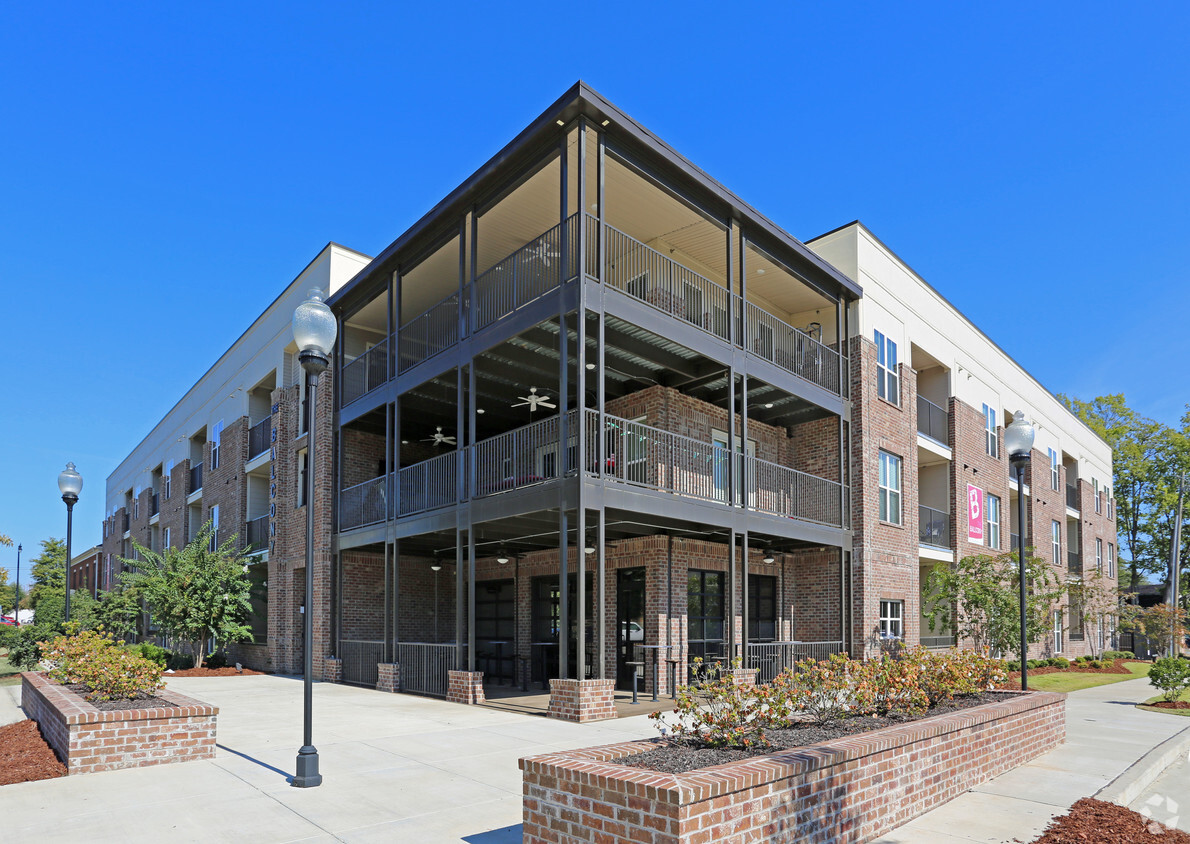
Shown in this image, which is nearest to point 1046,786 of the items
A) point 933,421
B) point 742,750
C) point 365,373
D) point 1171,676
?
point 742,750

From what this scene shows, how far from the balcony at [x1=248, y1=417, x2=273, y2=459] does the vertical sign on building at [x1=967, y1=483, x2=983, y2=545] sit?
20.1 meters

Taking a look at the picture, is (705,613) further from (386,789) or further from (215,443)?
(215,443)

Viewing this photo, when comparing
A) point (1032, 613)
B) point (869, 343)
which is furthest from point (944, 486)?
point (869, 343)

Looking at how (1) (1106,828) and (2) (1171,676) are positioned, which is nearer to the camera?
(1) (1106,828)

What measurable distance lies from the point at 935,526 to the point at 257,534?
19394 millimetres

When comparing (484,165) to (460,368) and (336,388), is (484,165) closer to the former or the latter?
(460,368)

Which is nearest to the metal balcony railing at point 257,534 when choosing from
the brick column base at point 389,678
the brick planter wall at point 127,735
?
the brick column base at point 389,678

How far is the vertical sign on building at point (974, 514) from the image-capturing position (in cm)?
2534

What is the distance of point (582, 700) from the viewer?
12.5 meters

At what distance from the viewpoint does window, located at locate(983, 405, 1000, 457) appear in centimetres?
2761

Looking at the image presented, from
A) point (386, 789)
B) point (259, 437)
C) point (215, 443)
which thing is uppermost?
point (215, 443)

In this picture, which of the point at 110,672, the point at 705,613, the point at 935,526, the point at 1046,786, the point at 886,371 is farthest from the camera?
the point at 935,526

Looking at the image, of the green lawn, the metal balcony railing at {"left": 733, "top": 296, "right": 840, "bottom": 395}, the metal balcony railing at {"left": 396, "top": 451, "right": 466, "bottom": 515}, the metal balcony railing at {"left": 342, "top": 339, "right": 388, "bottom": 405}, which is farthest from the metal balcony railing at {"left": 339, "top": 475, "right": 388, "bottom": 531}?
the green lawn

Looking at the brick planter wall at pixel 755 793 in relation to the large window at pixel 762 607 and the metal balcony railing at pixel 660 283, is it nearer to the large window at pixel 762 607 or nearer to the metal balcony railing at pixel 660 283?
the metal balcony railing at pixel 660 283
